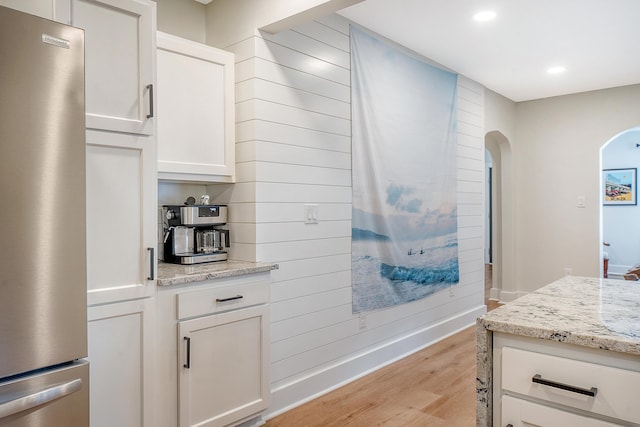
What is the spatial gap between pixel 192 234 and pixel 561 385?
6.47 feet

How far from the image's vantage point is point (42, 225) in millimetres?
1379

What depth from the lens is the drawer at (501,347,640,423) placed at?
1.11 metres

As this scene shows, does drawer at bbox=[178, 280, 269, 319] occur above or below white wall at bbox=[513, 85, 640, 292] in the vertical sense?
below

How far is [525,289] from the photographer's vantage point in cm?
575

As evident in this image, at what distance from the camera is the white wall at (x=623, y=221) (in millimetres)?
7449

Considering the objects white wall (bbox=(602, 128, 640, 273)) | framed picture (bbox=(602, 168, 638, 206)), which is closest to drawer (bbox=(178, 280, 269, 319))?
white wall (bbox=(602, 128, 640, 273))

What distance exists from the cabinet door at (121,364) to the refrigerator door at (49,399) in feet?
1.02

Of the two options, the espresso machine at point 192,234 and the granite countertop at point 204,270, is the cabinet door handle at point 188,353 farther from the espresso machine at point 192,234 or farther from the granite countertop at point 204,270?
the espresso machine at point 192,234

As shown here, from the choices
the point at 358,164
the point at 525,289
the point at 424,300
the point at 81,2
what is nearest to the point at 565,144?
the point at 525,289

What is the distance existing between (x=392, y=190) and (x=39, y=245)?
8.66 feet

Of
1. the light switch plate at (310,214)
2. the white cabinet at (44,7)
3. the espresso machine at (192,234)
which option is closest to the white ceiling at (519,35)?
the light switch plate at (310,214)

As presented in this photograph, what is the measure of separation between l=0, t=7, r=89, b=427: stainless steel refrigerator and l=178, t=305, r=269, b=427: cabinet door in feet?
2.18

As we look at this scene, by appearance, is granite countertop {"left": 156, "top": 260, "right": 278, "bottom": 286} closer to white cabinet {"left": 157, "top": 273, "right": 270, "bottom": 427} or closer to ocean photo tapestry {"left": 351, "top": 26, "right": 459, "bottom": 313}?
white cabinet {"left": 157, "top": 273, "right": 270, "bottom": 427}

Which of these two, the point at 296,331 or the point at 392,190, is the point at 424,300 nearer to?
the point at 392,190
